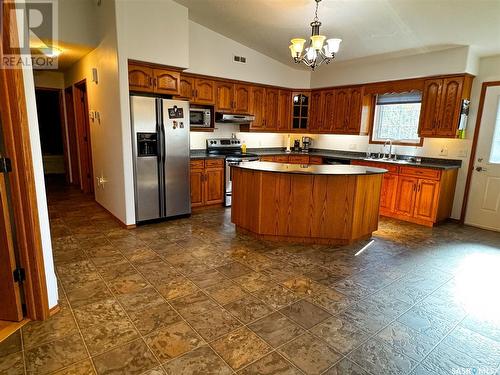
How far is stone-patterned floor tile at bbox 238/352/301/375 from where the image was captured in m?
1.81

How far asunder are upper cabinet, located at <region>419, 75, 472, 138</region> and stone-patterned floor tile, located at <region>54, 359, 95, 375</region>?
17.3ft

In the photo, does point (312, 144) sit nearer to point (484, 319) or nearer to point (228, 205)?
point (228, 205)

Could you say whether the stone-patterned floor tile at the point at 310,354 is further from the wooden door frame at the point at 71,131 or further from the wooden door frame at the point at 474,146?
the wooden door frame at the point at 71,131

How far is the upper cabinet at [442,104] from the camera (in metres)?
4.57

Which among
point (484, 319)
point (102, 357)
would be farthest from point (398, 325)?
point (102, 357)

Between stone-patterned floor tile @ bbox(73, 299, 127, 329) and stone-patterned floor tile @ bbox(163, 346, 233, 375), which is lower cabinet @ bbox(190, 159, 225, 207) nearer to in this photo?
stone-patterned floor tile @ bbox(73, 299, 127, 329)

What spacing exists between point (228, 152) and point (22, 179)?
4.18 m

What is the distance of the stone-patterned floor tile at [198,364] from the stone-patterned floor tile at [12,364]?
86cm

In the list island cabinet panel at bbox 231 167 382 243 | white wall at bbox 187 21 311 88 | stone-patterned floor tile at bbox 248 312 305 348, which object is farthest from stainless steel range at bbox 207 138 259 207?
stone-patterned floor tile at bbox 248 312 305 348

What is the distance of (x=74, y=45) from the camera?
4559 millimetres

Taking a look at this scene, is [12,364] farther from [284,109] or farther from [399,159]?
[284,109]

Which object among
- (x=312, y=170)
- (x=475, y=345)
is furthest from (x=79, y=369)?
(x=312, y=170)

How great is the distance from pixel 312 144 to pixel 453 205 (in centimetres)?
311

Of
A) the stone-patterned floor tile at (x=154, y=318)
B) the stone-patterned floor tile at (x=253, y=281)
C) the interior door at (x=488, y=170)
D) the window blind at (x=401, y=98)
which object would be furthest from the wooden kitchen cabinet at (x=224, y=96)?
the interior door at (x=488, y=170)
